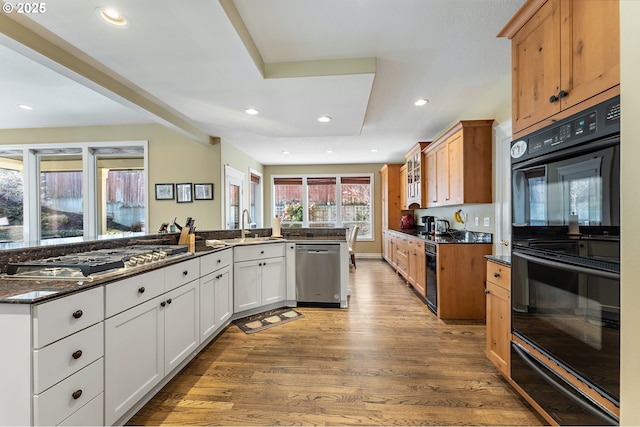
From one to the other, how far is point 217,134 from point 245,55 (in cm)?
266

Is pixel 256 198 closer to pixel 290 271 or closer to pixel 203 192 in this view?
pixel 203 192

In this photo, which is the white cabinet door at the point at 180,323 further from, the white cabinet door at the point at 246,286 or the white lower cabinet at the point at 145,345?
the white cabinet door at the point at 246,286

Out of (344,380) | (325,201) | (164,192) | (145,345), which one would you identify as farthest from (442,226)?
(164,192)

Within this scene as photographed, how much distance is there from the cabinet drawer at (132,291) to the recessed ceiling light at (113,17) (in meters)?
1.61

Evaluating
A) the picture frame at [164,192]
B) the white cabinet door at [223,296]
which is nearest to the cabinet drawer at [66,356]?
the white cabinet door at [223,296]

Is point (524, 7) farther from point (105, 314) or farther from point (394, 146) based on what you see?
point (394, 146)

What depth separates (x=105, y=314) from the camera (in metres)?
1.36

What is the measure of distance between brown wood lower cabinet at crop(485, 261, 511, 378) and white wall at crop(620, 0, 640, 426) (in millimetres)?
1182

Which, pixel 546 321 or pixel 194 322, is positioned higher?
pixel 546 321

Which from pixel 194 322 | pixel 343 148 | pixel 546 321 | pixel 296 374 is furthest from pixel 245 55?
pixel 343 148

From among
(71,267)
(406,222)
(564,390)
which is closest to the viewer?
(564,390)

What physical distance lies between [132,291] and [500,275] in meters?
2.38

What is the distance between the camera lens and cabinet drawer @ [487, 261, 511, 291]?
5.81 ft

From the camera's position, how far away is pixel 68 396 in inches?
46.4
